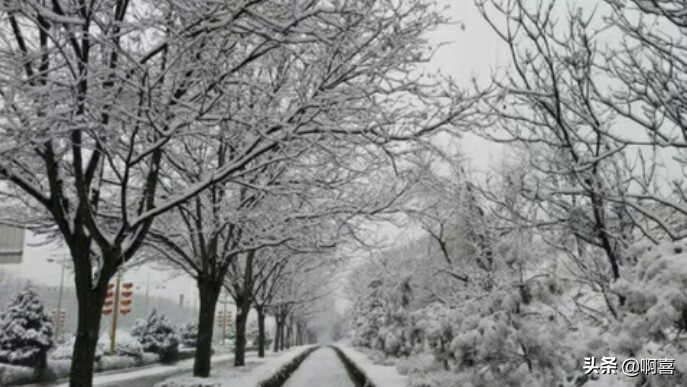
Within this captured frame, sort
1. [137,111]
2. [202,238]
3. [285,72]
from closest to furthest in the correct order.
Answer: [137,111]
[285,72]
[202,238]

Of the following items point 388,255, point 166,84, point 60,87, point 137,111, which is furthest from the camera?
point 388,255

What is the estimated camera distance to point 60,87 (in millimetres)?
6699

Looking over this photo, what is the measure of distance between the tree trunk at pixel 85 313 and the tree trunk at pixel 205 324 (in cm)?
638

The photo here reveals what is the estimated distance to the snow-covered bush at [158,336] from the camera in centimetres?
3347

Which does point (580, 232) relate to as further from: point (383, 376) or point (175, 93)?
point (383, 376)

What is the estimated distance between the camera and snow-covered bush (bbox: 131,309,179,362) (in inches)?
1318

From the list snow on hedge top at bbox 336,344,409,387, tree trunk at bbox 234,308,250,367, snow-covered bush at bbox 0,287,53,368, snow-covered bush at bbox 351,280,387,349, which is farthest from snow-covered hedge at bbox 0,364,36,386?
snow-covered bush at bbox 351,280,387,349

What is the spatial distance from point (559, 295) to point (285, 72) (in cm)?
507

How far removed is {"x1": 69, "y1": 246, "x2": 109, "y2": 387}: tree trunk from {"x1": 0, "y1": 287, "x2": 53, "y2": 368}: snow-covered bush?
584 inches

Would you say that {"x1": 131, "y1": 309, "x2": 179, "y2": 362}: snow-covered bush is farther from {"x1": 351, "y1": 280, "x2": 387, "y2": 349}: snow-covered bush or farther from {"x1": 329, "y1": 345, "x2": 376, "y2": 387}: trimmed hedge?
{"x1": 329, "y1": 345, "x2": 376, "y2": 387}: trimmed hedge

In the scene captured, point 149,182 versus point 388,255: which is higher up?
point 388,255

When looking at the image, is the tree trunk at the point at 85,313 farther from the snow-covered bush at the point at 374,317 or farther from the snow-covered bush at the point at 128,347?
the snow-covered bush at the point at 128,347

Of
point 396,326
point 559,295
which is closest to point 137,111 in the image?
point 559,295

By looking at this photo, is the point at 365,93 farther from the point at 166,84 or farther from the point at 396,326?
the point at 396,326
